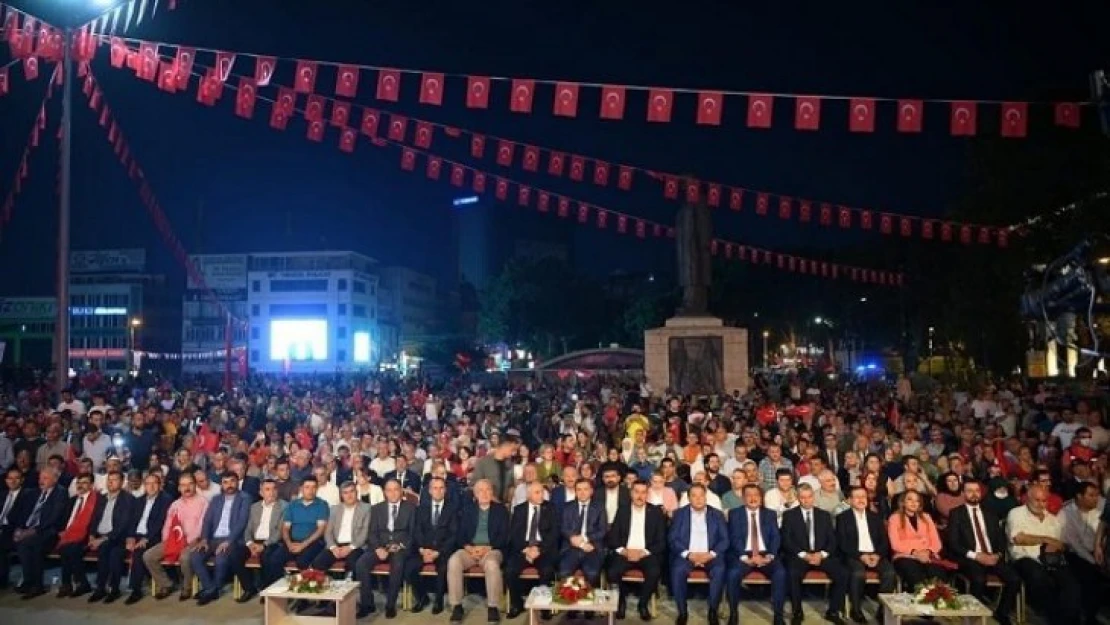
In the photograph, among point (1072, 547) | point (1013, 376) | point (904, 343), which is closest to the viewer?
point (1072, 547)

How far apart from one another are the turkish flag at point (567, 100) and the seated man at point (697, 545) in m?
5.99

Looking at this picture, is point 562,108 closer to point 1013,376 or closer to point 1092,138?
point 1092,138

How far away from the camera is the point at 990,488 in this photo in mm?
9938

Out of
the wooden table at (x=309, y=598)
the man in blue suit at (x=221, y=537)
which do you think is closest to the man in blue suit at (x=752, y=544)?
the wooden table at (x=309, y=598)

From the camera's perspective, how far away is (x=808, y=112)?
40.5 ft

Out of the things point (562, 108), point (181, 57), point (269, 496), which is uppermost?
point (181, 57)

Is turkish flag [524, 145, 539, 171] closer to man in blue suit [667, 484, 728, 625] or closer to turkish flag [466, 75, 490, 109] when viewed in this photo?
turkish flag [466, 75, 490, 109]

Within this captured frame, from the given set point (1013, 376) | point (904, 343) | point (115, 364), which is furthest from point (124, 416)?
point (115, 364)

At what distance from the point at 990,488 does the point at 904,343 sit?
38.9m

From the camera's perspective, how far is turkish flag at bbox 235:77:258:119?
1362 cm

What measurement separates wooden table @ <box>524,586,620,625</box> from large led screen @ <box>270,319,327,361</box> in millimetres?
76187

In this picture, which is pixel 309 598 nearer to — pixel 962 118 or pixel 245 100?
pixel 245 100

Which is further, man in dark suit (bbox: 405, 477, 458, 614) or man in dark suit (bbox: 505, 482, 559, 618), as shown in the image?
man in dark suit (bbox: 405, 477, 458, 614)

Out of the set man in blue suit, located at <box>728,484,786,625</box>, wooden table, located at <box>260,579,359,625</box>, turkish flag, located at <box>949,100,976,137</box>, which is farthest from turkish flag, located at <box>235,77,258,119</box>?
turkish flag, located at <box>949,100,976,137</box>
